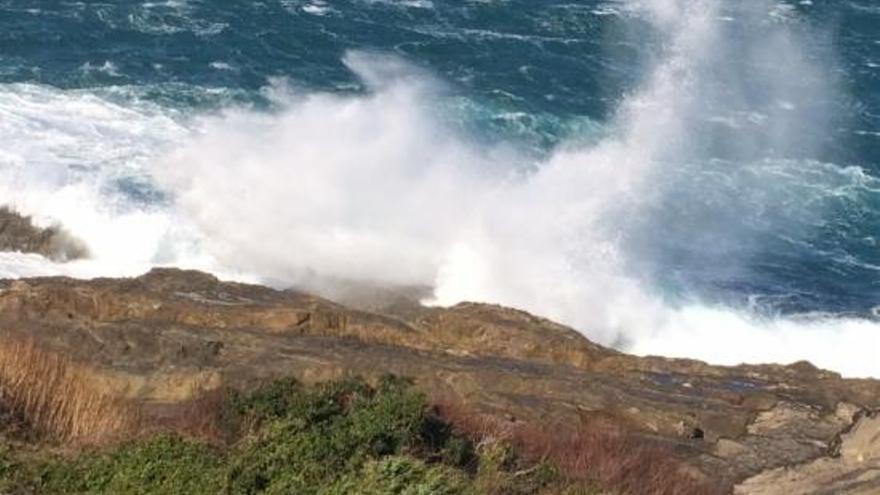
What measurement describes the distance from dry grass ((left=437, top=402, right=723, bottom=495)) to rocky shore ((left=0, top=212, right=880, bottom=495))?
82cm

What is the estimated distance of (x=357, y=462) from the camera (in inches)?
710

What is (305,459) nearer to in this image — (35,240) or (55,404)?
(55,404)

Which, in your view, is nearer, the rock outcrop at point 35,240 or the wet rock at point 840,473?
the wet rock at point 840,473

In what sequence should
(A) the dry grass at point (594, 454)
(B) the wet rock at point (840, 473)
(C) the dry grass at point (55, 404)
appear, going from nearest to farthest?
1. (C) the dry grass at point (55, 404)
2. (A) the dry grass at point (594, 454)
3. (B) the wet rock at point (840, 473)

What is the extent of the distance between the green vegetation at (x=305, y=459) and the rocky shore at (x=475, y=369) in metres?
4.25

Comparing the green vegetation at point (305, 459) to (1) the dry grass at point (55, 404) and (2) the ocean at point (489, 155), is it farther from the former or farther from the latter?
(2) the ocean at point (489, 155)

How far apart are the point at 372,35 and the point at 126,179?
2120cm

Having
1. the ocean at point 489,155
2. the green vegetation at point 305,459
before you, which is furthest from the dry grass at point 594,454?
the ocean at point 489,155

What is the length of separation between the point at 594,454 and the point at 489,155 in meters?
35.8

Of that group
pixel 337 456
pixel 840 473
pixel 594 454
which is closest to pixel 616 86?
pixel 840 473

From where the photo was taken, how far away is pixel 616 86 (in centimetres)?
6481

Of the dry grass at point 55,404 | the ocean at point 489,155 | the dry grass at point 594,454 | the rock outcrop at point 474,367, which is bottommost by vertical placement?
the ocean at point 489,155

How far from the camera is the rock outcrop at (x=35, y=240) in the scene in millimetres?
42469

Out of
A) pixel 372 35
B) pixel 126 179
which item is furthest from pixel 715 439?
pixel 372 35
